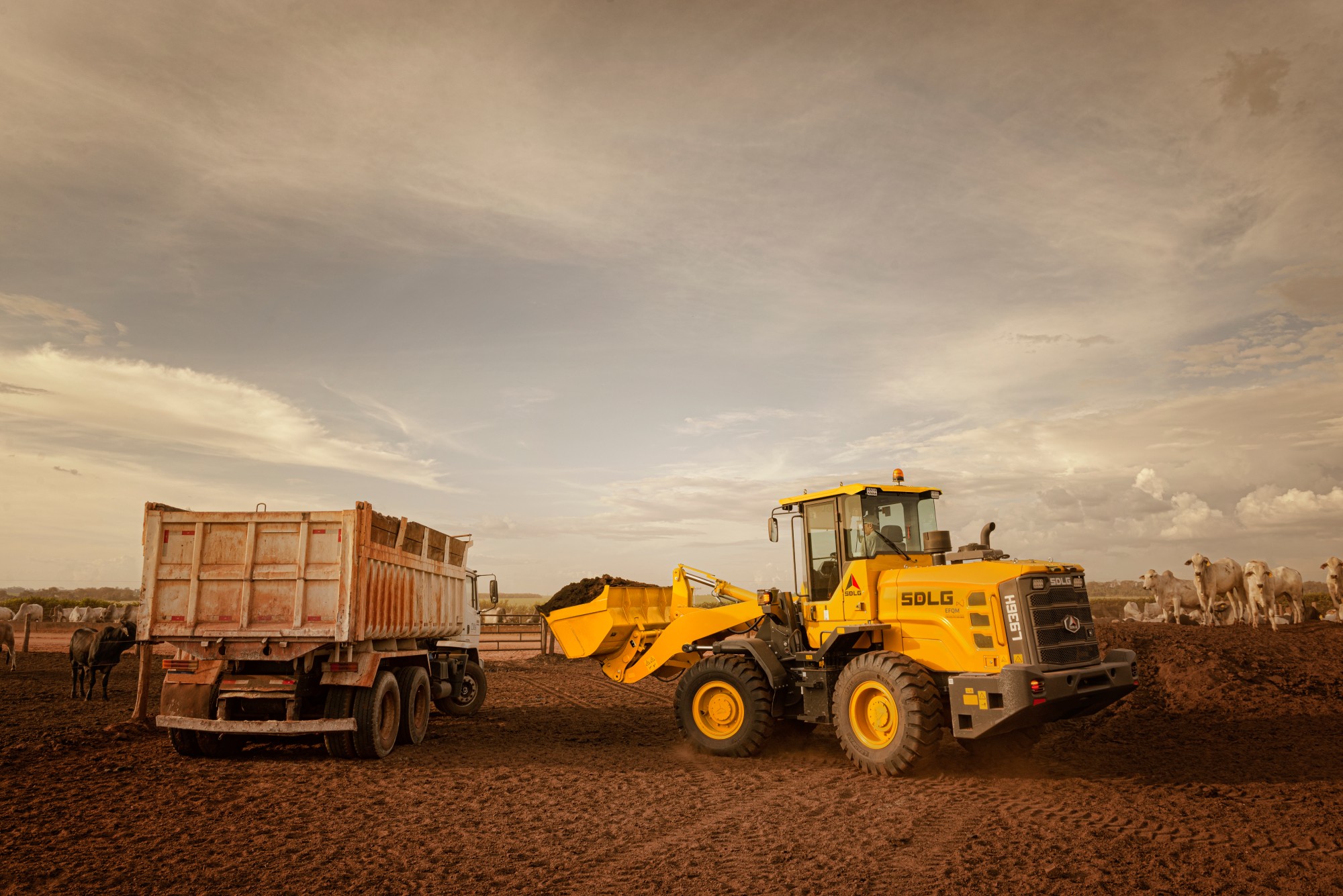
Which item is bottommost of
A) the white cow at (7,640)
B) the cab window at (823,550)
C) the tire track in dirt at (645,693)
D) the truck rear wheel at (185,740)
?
the tire track in dirt at (645,693)

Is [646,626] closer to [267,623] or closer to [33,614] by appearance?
[267,623]

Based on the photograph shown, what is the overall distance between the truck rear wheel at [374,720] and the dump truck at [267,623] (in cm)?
2

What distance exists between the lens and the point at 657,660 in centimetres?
1193

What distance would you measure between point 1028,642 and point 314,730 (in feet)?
26.6

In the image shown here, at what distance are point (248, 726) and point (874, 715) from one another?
23.7ft

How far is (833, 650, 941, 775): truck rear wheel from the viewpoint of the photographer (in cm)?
884

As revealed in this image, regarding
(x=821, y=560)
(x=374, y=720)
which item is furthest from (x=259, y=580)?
(x=821, y=560)

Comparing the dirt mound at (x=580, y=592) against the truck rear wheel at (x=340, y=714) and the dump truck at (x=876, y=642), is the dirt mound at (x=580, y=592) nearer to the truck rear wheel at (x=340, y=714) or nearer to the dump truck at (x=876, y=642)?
the dump truck at (x=876, y=642)

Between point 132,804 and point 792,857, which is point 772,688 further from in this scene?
point 132,804

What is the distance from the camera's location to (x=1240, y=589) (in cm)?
2845

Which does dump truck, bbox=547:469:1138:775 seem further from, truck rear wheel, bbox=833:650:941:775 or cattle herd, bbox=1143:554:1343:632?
cattle herd, bbox=1143:554:1343:632

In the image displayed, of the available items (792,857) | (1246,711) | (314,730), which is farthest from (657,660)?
(1246,711)

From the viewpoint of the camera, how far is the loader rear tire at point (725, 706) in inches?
412

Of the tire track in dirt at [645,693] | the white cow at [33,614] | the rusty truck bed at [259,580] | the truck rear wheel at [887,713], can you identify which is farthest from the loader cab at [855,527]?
the white cow at [33,614]
